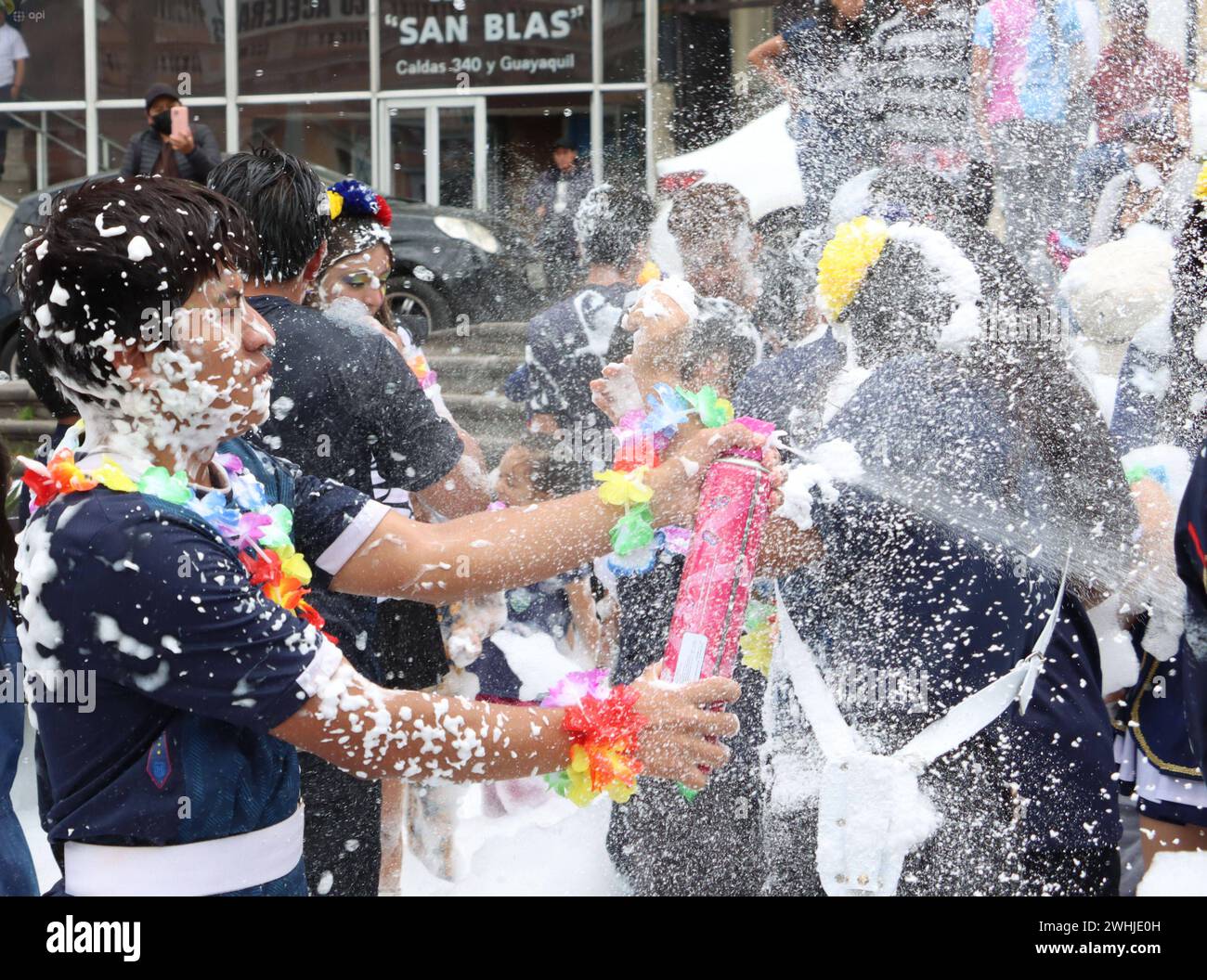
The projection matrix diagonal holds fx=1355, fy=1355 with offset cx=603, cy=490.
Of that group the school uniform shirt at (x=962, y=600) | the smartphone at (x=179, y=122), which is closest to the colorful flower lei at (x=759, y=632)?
the school uniform shirt at (x=962, y=600)

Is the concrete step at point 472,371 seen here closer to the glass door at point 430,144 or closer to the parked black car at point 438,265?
the parked black car at point 438,265

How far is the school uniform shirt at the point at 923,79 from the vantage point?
428cm

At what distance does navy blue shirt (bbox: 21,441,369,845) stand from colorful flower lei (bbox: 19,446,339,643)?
2 cm

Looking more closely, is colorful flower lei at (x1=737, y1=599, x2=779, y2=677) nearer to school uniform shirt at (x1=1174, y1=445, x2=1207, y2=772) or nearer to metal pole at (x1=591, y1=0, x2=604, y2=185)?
school uniform shirt at (x1=1174, y1=445, x2=1207, y2=772)

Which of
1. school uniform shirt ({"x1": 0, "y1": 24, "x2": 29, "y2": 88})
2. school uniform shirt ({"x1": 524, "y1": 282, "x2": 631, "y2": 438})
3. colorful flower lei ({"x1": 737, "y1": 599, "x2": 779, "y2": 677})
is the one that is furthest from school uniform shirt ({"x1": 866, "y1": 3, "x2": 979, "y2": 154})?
school uniform shirt ({"x1": 0, "y1": 24, "x2": 29, "y2": 88})

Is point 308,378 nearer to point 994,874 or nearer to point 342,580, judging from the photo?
point 342,580

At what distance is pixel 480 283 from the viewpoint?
6949mm

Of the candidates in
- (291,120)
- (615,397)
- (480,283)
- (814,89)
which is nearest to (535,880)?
(615,397)

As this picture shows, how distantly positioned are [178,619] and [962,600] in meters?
1.39

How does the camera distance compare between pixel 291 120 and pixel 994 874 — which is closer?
pixel 994 874

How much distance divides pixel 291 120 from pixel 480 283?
13.7 feet

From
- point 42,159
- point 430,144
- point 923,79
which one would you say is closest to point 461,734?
point 923,79

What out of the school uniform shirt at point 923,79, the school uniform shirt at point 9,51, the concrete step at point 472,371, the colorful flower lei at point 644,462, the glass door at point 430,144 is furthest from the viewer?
the glass door at point 430,144

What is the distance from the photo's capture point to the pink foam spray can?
217cm
